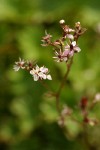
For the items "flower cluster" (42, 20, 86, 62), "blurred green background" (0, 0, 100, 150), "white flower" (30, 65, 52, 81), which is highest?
"blurred green background" (0, 0, 100, 150)

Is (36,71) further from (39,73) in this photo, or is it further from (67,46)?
(67,46)

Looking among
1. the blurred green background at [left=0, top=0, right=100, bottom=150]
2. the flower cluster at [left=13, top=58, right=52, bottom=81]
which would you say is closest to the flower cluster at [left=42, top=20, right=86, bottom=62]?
the flower cluster at [left=13, top=58, right=52, bottom=81]

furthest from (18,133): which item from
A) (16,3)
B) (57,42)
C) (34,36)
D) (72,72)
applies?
(57,42)

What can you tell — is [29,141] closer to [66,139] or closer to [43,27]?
[66,139]

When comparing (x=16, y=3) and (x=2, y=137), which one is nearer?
(x=2, y=137)

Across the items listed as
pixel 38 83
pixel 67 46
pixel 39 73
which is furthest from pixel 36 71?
pixel 38 83

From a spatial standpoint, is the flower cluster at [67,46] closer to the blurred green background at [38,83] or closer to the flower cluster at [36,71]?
the flower cluster at [36,71]

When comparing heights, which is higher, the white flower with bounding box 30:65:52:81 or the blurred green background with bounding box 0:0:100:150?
the blurred green background with bounding box 0:0:100:150

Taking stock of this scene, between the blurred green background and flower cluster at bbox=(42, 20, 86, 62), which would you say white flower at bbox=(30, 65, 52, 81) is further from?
the blurred green background
